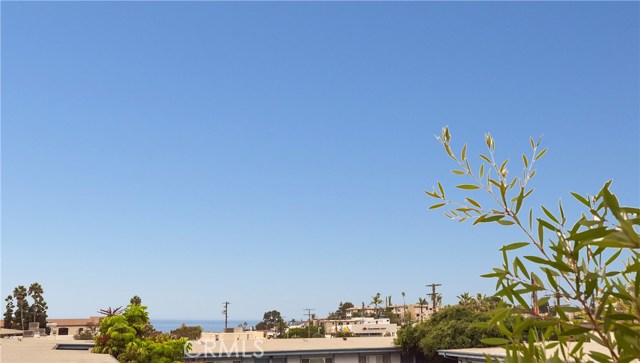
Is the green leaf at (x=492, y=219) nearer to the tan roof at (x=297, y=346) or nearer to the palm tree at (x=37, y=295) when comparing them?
the tan roof at (x=297, y=346)

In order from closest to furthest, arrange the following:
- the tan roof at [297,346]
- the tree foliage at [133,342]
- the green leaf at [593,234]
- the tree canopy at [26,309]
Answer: the green leaf at [593,234], the tree foliage at [133,342], the tan roof at [297,346], the tree canopy at [26,309]

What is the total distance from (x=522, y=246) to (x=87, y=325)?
128177mm

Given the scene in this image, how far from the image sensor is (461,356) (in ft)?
112

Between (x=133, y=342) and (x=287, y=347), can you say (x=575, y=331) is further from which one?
(x=287, y=347)

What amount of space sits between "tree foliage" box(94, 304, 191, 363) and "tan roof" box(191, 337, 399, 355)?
13621 mm

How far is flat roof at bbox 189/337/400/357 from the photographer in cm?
4091

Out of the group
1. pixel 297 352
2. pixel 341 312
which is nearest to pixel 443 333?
pixel 297 352

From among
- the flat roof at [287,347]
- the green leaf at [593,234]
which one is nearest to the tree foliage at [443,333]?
the flat roof at [287,347]

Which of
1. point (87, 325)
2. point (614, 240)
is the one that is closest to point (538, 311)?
point (614, 240)

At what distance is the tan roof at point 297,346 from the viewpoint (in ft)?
136

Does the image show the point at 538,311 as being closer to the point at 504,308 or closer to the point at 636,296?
the point at 504,308

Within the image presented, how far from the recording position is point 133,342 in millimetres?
23641

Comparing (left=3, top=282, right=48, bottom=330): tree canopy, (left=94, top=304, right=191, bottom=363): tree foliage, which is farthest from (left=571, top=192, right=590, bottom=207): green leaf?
(left=3, top=282, right=48, bottom=330): tree canopy

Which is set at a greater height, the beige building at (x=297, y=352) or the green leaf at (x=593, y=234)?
the green leaf at (x=593, y=234)
